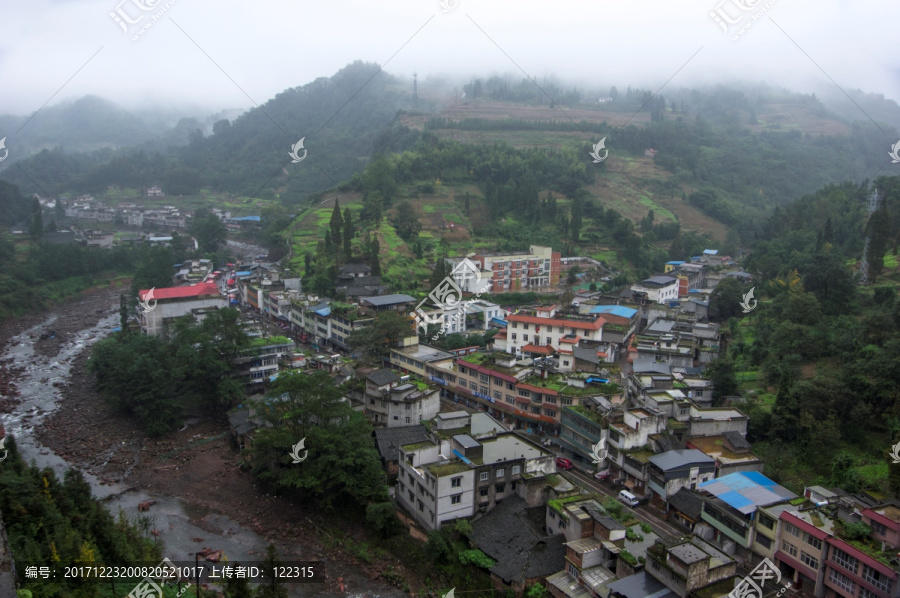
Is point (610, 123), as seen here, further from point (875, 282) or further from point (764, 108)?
point (875, 282)

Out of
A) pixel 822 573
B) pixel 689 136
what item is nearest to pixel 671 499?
pixel 822 573

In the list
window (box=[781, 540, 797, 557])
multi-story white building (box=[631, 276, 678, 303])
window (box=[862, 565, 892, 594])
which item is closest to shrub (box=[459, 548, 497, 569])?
window (box=[781, 540, 797, 557])

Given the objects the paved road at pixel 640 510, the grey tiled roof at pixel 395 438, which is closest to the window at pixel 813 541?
the paved road at pixel 640 510

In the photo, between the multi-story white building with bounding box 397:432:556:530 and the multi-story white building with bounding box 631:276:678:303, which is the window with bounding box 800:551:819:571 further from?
the multi-story white building with bounding box 631:276:678:303

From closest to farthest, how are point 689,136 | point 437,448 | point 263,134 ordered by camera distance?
1. point 437,448
2. point 689,136
3. point 263,134

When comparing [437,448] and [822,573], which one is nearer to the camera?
[822,573]

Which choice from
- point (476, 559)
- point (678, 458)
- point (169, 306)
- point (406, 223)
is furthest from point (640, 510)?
point (406, 223)

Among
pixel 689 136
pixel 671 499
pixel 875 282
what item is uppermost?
pixel 689 136
